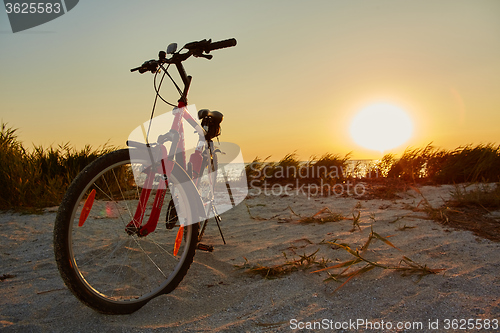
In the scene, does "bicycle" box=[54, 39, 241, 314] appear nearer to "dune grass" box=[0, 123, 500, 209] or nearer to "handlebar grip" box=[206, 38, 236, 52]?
"handlebar grip" box=[206, 38, 236, 52]

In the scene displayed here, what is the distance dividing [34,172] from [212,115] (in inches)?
166

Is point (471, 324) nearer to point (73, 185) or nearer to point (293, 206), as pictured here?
point (73, 185)

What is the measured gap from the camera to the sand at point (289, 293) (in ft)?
5.78

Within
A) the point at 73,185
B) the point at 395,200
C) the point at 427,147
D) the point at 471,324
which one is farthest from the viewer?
the point at 427,147

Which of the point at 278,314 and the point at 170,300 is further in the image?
the point at 170,300

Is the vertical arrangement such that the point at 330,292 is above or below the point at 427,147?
below

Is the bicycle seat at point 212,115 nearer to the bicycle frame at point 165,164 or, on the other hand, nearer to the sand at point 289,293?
the bicycle frame at point 165,164

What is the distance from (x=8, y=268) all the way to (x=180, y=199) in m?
1.80

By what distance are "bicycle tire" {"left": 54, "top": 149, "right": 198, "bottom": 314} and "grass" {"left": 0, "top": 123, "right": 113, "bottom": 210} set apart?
175 centimetres

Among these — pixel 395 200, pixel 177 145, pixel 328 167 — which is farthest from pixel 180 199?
pixel 328 167

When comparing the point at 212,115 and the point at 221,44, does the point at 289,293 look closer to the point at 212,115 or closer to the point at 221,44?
the point at 212,115

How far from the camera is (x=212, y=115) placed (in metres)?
2.76

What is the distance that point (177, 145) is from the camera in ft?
7.31

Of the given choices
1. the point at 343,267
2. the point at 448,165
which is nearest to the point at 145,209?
the point at 343,267
